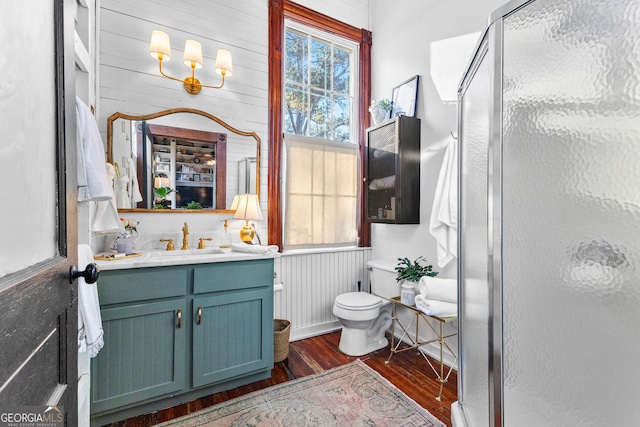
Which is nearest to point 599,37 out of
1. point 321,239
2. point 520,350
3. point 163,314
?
point 520,350

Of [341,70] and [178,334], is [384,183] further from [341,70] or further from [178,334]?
[178,334]

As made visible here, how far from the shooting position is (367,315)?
92.9 inches

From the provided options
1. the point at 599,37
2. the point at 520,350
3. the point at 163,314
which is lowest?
the point at 163,314

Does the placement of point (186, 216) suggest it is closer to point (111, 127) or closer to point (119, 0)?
point (111, 127)

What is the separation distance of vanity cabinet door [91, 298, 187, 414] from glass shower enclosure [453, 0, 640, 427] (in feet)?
5.29

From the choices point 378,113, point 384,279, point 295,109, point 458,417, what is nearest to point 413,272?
point 384,279

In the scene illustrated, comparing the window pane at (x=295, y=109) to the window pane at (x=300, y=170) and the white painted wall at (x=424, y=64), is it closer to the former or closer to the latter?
the window pane at (x=300, y=170)

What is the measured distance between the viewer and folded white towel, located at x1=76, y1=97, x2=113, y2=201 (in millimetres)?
1210

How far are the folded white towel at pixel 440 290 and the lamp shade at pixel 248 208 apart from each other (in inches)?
53.1

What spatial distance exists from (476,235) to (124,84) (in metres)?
2.47

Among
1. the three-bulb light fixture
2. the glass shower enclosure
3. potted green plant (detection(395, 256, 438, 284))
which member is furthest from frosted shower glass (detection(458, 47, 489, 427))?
the three-bulb light fixture

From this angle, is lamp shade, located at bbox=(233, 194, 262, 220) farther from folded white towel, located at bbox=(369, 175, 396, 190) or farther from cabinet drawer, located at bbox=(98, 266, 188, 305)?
folded white towel, located at bbox=(369, 175, 396, 190)

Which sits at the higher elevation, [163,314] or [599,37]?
[599,37]

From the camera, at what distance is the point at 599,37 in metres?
0.58
